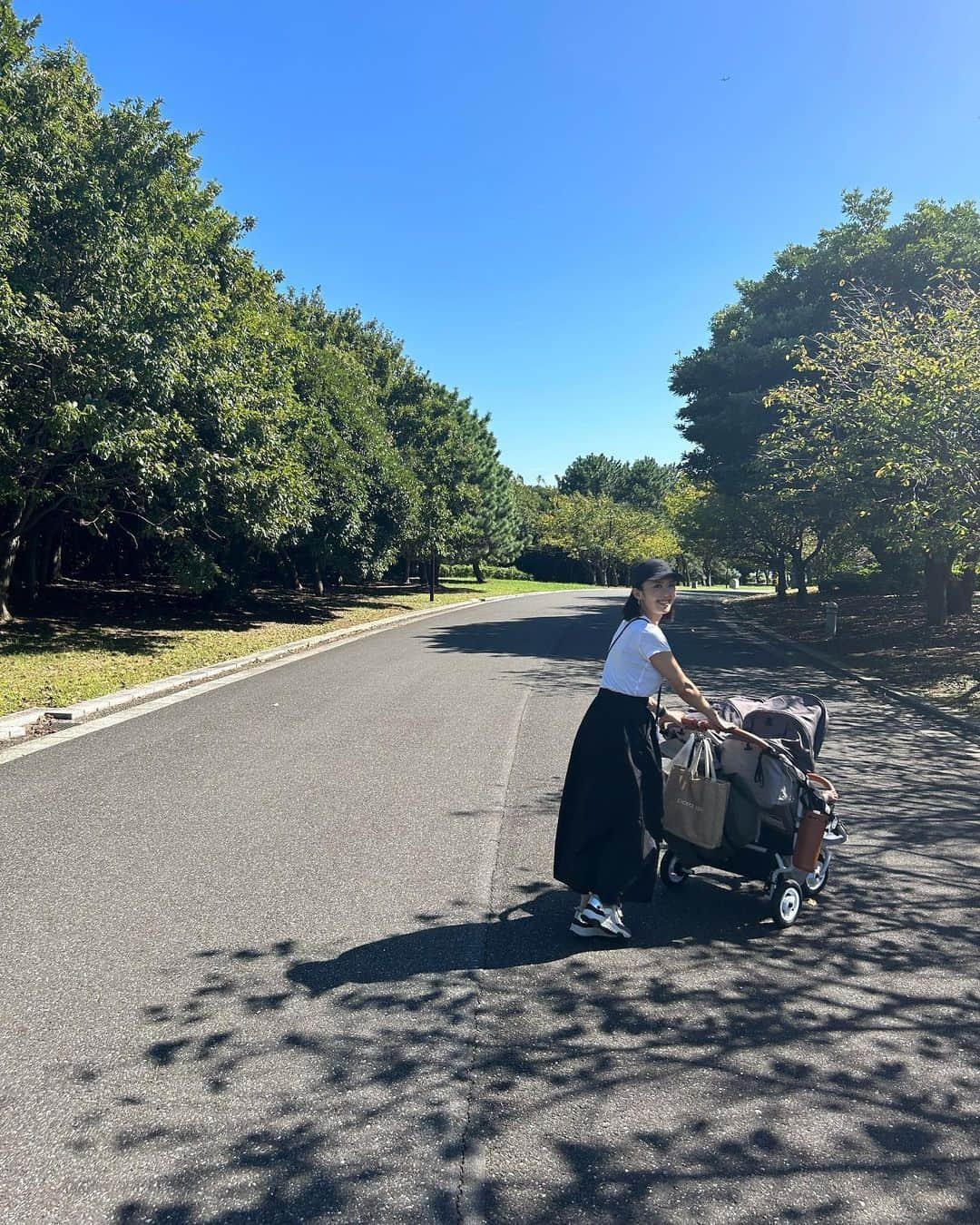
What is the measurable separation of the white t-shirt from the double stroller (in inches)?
18.8

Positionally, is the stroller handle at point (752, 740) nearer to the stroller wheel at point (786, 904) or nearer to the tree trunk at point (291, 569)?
the stroller wheel at point (786, 904)

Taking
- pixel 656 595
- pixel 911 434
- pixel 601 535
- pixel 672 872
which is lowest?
pixel 672 872

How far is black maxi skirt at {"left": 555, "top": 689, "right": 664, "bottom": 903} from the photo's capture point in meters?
3.86

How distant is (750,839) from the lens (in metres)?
4.02

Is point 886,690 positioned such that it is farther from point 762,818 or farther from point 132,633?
point 132,633

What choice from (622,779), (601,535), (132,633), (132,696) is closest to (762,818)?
(622,779)

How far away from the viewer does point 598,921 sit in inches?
152

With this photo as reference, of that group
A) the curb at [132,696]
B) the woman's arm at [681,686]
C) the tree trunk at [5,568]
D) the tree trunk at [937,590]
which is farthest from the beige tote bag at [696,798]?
the tree trunk at [937,590]

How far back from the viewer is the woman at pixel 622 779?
3.85m

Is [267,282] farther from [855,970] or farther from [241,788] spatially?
[855,970]

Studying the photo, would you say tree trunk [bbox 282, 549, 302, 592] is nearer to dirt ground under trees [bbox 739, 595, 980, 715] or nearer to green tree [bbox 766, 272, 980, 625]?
dirt ground under trees [bbox 739, 595, 980, 715]

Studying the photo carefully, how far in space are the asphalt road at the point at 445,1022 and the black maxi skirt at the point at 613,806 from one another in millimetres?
341

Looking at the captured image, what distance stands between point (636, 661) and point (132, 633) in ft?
49.5

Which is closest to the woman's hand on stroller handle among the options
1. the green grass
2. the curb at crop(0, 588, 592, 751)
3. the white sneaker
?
the white sneaker
